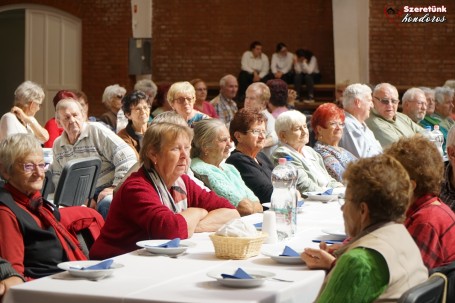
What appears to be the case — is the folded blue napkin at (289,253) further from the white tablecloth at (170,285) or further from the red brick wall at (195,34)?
the red brick wall at (195,34)

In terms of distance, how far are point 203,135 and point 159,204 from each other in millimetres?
1444

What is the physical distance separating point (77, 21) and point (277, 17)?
3531 millimetres

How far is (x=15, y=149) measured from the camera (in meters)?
4.14

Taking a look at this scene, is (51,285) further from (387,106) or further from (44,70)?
(44,70)

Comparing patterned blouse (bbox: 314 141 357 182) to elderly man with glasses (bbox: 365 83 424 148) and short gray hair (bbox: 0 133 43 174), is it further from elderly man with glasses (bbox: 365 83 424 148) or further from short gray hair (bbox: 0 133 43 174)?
short gray hair (bbox: 0 133 43 174)

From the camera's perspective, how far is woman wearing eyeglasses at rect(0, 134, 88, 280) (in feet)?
12.7

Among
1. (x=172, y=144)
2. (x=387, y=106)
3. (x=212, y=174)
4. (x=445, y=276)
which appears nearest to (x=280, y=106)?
(x=387, y=106)

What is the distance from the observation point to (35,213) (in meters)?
4.05

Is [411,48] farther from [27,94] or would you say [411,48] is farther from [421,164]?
[421,164]

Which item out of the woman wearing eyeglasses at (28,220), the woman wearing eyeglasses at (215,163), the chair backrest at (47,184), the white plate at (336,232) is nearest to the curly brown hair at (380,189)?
the white plate at (336,232)

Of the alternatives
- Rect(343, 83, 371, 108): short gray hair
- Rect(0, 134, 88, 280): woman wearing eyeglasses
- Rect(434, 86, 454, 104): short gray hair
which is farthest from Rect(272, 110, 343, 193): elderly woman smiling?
Rect(434, 86, 454, 104): short gray hair

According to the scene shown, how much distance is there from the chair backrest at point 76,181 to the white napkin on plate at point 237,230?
7.97 feet

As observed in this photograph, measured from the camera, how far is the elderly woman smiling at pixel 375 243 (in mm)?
2752

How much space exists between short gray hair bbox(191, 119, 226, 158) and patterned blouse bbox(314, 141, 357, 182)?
5.75 ft
